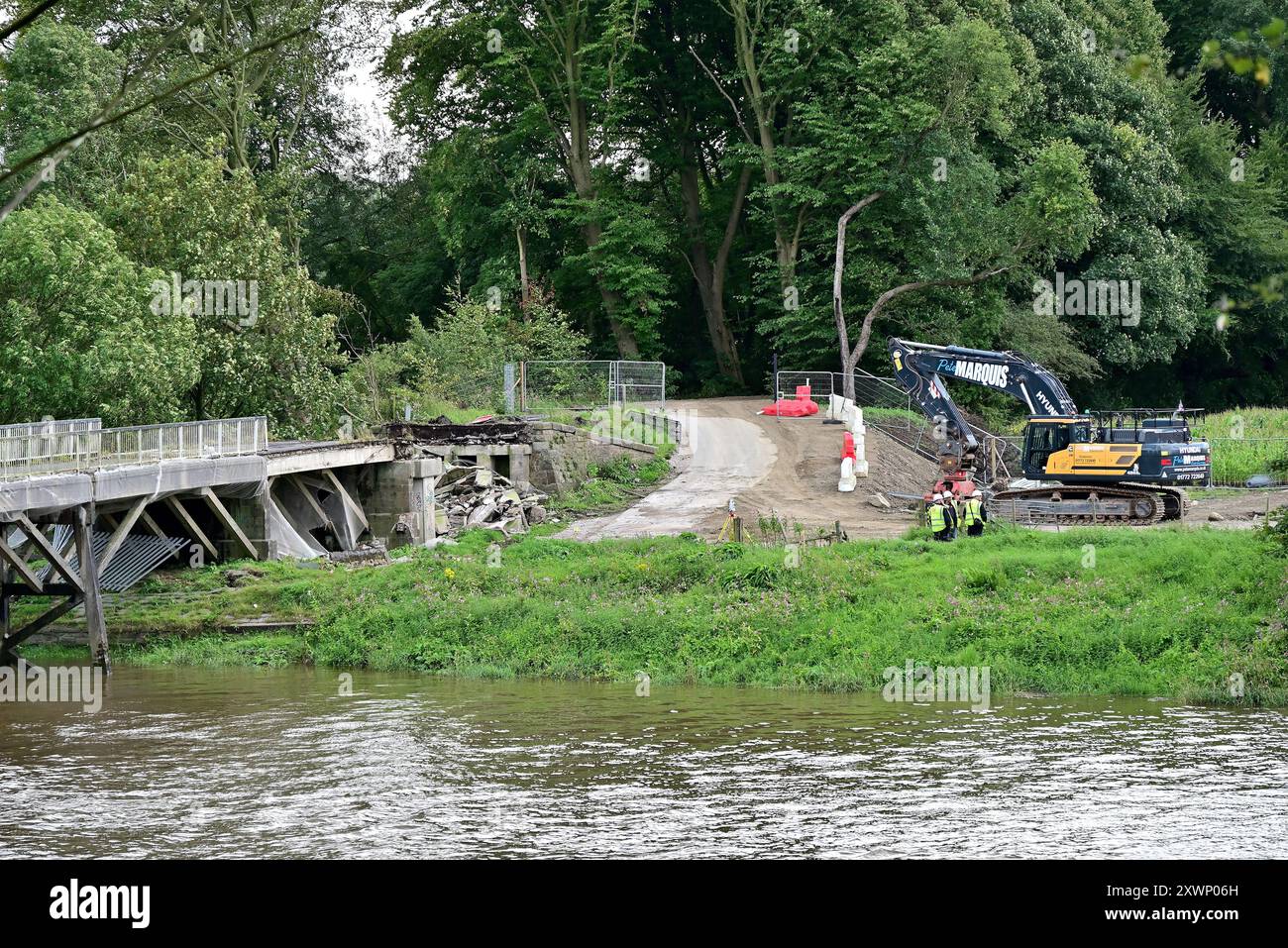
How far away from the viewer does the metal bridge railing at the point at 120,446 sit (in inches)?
926

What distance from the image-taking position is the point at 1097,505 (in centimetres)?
3284

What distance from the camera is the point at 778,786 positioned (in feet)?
54.5

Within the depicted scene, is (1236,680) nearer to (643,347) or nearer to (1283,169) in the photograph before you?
(643,347)

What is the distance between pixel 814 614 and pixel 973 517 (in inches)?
205

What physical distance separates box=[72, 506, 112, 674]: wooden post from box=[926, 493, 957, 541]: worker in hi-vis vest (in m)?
15.2

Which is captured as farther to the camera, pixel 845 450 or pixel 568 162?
pixel 568 162

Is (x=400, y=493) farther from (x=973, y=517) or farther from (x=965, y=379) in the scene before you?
(x=965, y=379)

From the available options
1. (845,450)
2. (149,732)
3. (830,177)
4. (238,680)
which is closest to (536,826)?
(149,732)

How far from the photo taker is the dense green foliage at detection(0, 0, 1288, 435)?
41.1 metres

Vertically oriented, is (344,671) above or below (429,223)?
below

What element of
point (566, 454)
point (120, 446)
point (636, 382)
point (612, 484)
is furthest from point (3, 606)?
point (636, 382)
